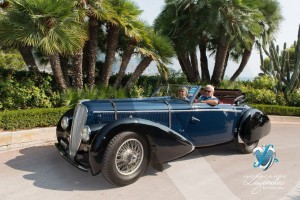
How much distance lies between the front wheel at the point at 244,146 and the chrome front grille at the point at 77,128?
10.5ft

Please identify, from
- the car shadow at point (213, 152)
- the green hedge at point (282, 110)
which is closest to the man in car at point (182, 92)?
the car shadow at point (213, 152)

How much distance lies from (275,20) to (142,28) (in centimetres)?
906

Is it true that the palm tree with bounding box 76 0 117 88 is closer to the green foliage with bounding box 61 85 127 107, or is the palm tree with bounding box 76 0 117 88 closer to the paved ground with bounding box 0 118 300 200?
the green foliage with bounding box 61 85 127 107

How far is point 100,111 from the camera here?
4293 mm

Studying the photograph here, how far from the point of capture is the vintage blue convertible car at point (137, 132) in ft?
13.0

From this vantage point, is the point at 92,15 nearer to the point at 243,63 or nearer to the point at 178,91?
the point at 178,91

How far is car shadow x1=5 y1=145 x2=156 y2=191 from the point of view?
4102mm

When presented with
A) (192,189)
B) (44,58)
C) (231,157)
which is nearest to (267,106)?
(231,157)

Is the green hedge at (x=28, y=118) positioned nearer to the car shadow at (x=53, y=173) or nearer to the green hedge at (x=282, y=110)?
the car shadow at (x=53, y=173)

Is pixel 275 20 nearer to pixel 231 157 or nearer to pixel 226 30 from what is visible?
pixel 226 30

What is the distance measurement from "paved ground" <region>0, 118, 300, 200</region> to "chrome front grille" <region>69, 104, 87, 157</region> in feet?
1.57

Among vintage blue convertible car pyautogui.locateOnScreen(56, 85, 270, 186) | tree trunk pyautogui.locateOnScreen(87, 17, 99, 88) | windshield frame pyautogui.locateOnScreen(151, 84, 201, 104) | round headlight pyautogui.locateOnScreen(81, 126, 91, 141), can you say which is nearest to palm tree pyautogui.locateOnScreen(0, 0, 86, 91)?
tree trunk pyautogui.locateOnScreen(87, 17, 99, 88)

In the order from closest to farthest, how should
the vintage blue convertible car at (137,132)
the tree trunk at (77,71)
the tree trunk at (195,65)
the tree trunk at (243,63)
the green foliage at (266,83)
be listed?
the vintage blue convertible car at (137,132) → the tree trunk at (77,71) → the green foliage at (266,83) → the tree trunk at (195,65) → the tree trunk at (243,63)

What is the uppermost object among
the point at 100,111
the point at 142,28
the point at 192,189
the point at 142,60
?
the point at 142,28
